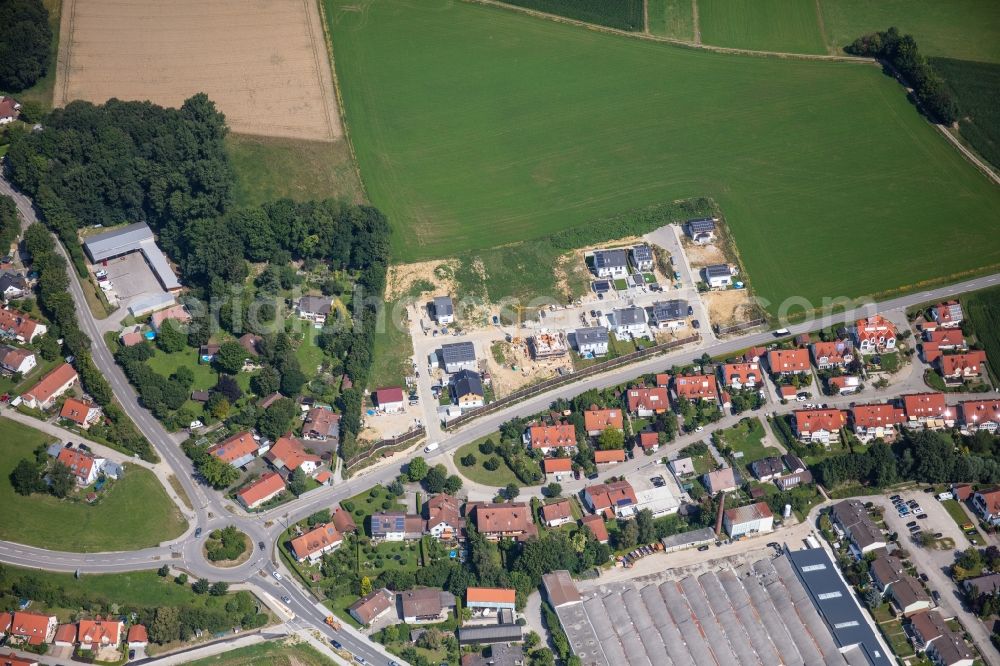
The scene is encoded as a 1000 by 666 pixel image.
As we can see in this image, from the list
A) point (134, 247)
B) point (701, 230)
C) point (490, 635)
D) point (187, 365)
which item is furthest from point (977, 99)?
point (134, 247)

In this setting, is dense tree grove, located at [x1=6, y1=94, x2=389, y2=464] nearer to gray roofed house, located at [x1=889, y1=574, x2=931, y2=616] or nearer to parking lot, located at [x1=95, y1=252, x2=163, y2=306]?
parking lot, located at [x1=95, y1=252, x2=163, y2=306]

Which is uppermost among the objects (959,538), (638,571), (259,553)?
(959,538)

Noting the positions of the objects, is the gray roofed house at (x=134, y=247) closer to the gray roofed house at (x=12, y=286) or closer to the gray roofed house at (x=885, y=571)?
the gray roofed house at (x=12, y=286)

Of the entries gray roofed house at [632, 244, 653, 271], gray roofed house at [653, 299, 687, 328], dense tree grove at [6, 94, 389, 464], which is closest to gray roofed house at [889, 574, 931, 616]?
gray roofed house at [653, 299, 687, 328]

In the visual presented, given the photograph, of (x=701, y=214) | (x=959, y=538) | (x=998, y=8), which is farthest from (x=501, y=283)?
(x=998, y=8)

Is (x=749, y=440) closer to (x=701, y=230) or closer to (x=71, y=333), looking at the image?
(x=701, y=230)

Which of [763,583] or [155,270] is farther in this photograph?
[155,270]

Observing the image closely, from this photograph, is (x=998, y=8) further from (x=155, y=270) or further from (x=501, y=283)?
(x=155, y=270)
